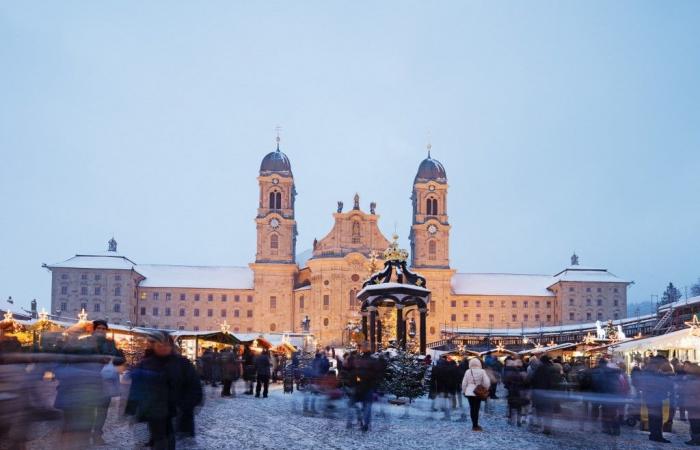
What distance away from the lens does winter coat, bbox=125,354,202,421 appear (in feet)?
33.0

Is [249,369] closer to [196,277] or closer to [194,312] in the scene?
[194,312]

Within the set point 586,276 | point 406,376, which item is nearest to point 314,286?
point 586,276

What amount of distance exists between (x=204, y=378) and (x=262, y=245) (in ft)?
199

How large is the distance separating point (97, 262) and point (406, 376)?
7925cm

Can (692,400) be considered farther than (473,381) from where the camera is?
No

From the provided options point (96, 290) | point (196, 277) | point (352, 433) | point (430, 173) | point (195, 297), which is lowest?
point (352, 433)

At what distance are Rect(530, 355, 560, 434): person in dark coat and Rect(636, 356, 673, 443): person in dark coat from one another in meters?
1.77

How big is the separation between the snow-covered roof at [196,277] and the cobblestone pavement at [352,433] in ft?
262

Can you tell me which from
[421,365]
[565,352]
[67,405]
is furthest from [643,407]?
[565,352]

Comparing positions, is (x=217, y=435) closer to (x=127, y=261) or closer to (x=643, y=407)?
(x=643, y=407)

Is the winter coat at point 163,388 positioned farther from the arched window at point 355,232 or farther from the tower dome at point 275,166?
the tower dome at point 275,166

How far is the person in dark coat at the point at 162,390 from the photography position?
10047mm

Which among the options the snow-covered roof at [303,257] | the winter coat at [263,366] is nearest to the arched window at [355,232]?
the snow-covered roof at [303,257]

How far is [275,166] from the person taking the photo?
312 feet
